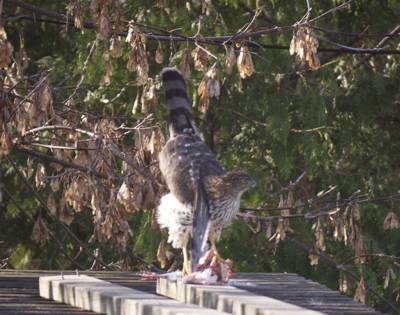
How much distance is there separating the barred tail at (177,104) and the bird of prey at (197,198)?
373 mm

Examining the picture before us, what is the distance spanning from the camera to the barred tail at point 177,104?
29.3 feet

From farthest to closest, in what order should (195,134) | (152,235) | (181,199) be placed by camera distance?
(152,235), (195,134), (181,199)

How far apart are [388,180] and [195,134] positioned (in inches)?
286

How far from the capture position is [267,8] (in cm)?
1563

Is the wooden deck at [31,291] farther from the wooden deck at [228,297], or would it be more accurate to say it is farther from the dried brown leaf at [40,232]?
the dried brown leaf at [40,232]

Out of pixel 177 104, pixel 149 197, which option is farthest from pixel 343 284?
pixel 177 104

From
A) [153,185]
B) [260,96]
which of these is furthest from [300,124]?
[153,185]

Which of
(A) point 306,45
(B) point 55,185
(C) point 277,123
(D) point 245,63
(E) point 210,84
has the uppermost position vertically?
(C) point 277,123

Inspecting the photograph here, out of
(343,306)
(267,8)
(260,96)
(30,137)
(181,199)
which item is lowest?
(343,306)

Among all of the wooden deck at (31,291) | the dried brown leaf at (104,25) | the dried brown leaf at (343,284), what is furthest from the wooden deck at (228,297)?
the dried brown leaf at (343,284)

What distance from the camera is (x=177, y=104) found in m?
9.20

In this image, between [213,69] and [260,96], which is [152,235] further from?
[213,69]

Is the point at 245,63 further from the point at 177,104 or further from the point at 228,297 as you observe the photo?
the point at 228,297

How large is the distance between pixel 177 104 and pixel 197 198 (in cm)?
141
